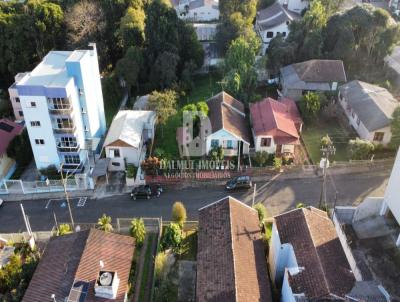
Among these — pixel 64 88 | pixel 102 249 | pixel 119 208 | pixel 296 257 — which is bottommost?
pixel 119 208

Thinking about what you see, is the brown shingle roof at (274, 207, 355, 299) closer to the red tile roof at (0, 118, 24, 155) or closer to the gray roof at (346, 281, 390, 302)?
the gray roof at (346, 281, 390, 302)

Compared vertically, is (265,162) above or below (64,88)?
below

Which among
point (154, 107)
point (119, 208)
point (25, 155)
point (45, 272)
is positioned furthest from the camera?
point (154, 107)

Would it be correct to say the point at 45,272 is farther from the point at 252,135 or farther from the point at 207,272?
the point at 252,135

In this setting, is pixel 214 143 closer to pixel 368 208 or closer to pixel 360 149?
pixel 360 149

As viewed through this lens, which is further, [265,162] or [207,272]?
[265,162]

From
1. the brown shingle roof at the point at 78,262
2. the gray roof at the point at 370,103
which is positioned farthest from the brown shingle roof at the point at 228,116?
the brown shingle roof at the point at 78,262

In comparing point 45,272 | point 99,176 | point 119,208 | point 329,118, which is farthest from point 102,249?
point 329,118
